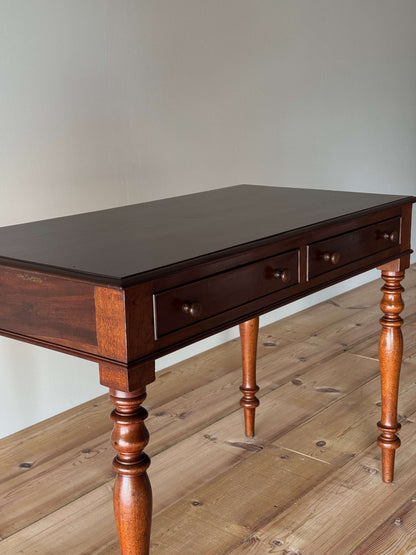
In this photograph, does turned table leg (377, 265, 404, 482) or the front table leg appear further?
turned table leg (377, 265, 404, 482)

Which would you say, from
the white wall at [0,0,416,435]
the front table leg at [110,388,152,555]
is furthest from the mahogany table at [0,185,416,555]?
the white wall at [0,0,416,435]

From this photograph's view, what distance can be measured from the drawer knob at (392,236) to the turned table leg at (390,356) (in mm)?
86

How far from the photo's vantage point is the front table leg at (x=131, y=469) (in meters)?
1.41

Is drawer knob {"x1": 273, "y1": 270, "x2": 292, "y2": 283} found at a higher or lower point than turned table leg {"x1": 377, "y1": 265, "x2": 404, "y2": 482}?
higher

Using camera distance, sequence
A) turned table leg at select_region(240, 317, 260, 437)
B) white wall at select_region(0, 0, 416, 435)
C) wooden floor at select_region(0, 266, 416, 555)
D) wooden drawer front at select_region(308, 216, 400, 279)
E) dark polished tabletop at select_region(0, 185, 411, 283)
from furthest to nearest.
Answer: white wall at select_region(0, 0, 416, 435)
turned table leg at select_region(240, 317, 260, 437)
wooden floor at select_region(0, 266, 416, 555)
wooden drawer front at select_region(308, 216, 400, 279)
dark polished tabletop at select_region(0, 185, 411, 283)

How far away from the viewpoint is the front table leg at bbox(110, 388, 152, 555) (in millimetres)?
1406

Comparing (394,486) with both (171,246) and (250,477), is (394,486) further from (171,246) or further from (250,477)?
(171,246)

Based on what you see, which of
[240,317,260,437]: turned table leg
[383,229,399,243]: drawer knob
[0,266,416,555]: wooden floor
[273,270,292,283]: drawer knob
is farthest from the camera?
[240,317,260,437]: turned table leg

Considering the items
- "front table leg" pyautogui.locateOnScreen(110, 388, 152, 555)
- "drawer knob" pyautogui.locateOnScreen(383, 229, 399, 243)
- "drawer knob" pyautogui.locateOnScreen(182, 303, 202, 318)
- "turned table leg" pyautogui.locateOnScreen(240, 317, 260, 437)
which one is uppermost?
"drawer knob" pyautogui.locateOnScreen(182, 303, 202, 318)

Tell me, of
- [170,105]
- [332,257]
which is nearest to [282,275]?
[332,257]

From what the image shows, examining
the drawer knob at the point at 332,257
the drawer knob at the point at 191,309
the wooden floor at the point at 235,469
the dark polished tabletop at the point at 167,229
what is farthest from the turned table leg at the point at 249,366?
the drawer knob at the point at 191,309

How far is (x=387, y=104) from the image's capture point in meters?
4.89

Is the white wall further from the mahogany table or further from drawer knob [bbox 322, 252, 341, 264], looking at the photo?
drawer knob [bbox 322, 252, 341, 264]

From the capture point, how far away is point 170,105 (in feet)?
10.5
